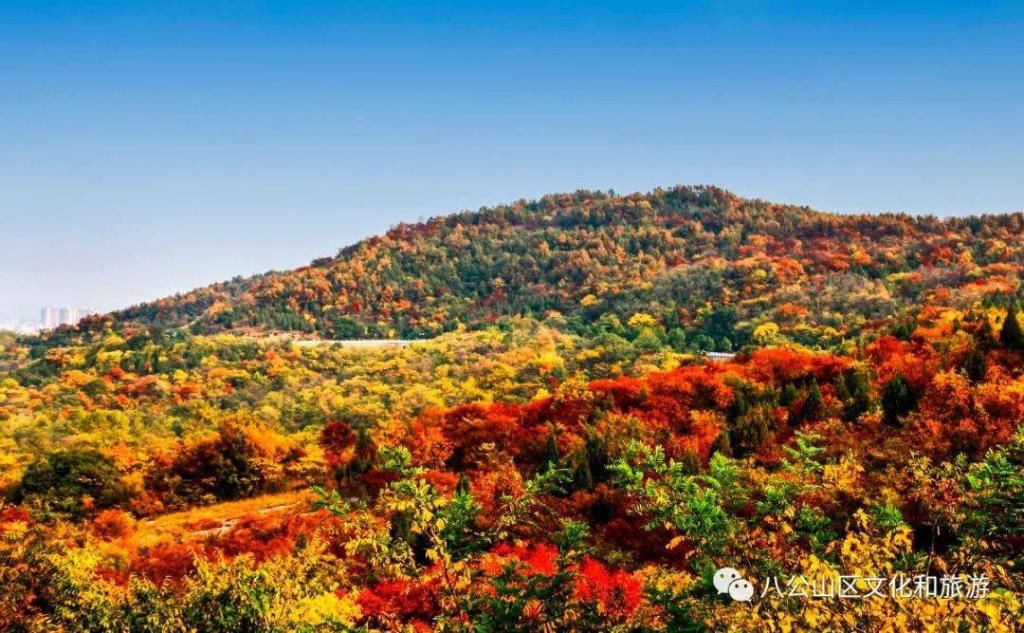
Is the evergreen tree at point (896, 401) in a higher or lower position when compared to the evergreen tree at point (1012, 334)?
lower

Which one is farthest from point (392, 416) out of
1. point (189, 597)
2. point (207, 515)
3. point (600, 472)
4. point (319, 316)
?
point (319, 316)

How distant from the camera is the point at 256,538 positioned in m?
25.4

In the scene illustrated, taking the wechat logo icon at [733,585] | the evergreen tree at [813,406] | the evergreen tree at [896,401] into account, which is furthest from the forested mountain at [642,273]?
the wechat logo icon at [733,585]

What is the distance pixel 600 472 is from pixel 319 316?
329 feet

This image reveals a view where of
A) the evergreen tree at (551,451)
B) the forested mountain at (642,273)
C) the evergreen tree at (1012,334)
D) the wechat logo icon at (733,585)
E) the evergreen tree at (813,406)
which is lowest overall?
the evergreen tree at (551,451)

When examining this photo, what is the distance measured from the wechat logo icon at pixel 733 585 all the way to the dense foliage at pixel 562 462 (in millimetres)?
199

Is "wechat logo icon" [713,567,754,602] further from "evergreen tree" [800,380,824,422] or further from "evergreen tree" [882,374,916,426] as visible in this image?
Result: "evergreen tree" [800,380,824,422]

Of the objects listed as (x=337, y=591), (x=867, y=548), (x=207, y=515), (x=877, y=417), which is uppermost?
(x=867, y=548)

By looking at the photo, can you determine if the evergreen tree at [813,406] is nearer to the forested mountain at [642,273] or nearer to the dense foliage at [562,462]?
the dense foliage at [562,462]

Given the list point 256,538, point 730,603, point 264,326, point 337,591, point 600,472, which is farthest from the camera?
point 264,326

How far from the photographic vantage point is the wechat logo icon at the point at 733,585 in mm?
8000

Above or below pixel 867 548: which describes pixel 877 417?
below

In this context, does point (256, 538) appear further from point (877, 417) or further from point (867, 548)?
point (877, 417)

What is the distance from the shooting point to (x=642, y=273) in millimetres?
119250
